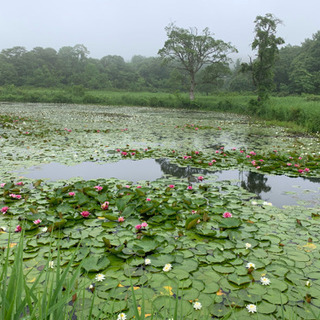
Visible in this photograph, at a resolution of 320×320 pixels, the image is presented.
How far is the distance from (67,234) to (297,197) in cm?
328

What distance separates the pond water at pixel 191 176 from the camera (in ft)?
13.5

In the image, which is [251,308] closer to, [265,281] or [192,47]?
[265,281]

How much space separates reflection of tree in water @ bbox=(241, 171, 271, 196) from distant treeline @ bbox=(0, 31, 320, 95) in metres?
25.6

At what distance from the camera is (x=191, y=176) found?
4938mm

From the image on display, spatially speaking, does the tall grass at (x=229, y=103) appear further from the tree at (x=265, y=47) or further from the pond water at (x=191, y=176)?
the pond water at (x=191, y=176)

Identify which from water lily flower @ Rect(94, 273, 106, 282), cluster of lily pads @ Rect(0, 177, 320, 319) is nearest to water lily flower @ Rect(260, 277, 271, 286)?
cluster of lily pads @ Rect(0, 177, 320, 319)

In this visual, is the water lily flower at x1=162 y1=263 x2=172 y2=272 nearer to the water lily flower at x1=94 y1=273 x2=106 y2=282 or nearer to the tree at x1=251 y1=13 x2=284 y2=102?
the water lily flower at x1=94 y1=273 x2=106 y2=282

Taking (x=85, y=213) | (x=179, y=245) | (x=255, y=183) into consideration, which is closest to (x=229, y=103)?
(x=255, y=183)

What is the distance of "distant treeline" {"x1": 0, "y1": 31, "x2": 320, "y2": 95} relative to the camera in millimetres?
35719

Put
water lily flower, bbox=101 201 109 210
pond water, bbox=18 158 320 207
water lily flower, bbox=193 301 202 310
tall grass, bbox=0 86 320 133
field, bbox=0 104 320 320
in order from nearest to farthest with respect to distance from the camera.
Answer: field, bbox=0 104 320 320
water lily flower, bbox=193 301 202 310
water lily flower, bbox=101 201 109 210
pond water, bbox=18 158 320 207
tall grass, bbox=0 86 320 133

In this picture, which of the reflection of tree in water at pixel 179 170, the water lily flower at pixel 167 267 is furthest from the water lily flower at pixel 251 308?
the reflection of tree in water at pixel 179 170

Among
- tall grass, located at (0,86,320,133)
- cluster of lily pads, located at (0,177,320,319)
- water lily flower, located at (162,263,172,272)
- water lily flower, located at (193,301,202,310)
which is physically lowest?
cluster of lily pads, located at (0,177,320,319)

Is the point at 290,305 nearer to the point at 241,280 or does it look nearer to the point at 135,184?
the point at 241,280

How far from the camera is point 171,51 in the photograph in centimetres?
2900
